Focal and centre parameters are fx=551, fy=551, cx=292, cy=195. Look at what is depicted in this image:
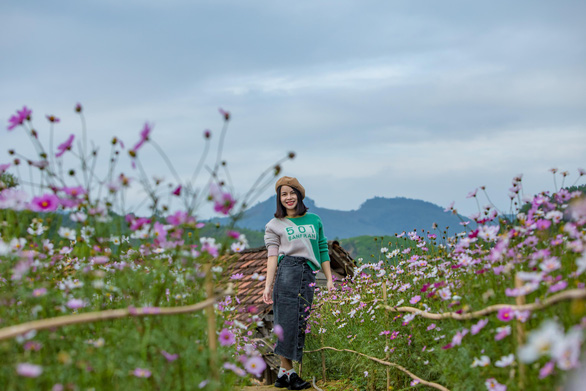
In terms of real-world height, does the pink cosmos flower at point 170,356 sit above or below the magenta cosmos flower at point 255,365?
above

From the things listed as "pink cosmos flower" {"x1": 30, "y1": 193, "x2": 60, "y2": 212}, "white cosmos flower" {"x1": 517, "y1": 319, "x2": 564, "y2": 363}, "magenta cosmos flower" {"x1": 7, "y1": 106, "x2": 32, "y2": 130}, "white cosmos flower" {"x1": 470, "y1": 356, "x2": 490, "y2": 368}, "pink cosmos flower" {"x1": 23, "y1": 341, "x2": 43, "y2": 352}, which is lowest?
"white cosmos flower" {"x1": 470, "y1": 356, "x2": 490, "y2": 368}

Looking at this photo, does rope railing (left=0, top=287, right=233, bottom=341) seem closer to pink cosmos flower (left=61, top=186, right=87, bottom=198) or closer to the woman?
pink cosmos flower (left=61, top=186, right=87, bottom=198)

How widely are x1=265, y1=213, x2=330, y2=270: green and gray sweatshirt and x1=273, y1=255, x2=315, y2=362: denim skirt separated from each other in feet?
0.26

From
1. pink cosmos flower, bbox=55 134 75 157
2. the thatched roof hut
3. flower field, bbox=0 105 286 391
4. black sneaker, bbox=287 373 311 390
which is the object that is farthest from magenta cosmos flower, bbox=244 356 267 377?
the thatched roof hut

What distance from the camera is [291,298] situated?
5957 mm

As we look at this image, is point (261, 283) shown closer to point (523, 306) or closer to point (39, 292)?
point (39, 292)

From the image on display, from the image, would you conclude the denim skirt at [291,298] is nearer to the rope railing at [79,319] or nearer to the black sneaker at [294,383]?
the black sneaker at [294,383]

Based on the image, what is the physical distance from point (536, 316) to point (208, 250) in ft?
6.25

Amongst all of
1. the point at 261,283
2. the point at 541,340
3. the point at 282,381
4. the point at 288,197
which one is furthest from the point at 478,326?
the point at 261,283

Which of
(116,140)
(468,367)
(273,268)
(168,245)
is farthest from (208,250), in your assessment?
(273,268)

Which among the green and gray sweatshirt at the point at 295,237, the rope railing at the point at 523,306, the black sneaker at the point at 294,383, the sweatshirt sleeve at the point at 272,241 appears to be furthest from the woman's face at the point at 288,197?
the black sneaker at the point at 294,383

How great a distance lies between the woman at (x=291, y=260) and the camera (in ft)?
19.4

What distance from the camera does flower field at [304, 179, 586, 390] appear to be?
9.04 feet

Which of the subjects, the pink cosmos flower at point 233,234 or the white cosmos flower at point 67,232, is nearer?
the pink cosmos flower at point 233,234
